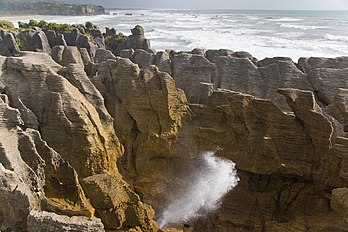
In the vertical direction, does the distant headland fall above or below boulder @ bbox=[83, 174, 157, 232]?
below

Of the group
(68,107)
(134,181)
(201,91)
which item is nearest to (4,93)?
(68,107)

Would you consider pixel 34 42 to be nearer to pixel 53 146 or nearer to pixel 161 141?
pixel 161 141

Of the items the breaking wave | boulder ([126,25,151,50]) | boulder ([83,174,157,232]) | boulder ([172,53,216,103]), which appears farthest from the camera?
boulder ([126,25,151,50])

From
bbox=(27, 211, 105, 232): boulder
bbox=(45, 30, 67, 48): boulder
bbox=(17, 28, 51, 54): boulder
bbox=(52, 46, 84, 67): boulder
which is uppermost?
bbox=(52, 46, 84, 67): boulder

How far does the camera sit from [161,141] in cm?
1493

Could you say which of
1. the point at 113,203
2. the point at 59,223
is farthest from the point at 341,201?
the point at 59,223

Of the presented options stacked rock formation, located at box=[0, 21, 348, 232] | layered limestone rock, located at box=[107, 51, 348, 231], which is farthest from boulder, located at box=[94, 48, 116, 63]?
layered limestone rock, located at box=[107, 51, 348, 231]

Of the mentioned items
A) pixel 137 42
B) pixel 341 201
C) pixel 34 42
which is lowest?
pixel 137 42

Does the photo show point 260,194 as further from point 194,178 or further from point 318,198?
point 194,178

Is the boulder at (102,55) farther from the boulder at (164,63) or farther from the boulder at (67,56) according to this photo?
the boulder at (164,63)

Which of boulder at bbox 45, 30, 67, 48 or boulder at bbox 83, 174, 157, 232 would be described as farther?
boulder at bbox 45, 30, 67, 48

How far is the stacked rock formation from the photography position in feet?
34.4

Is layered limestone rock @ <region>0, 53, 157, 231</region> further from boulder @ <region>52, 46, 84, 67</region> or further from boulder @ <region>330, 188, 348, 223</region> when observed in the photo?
boulder @ <region>330, 188, 348, 223</region>

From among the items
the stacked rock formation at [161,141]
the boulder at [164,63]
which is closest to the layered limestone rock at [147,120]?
the stacked rock formation at [161,141]
